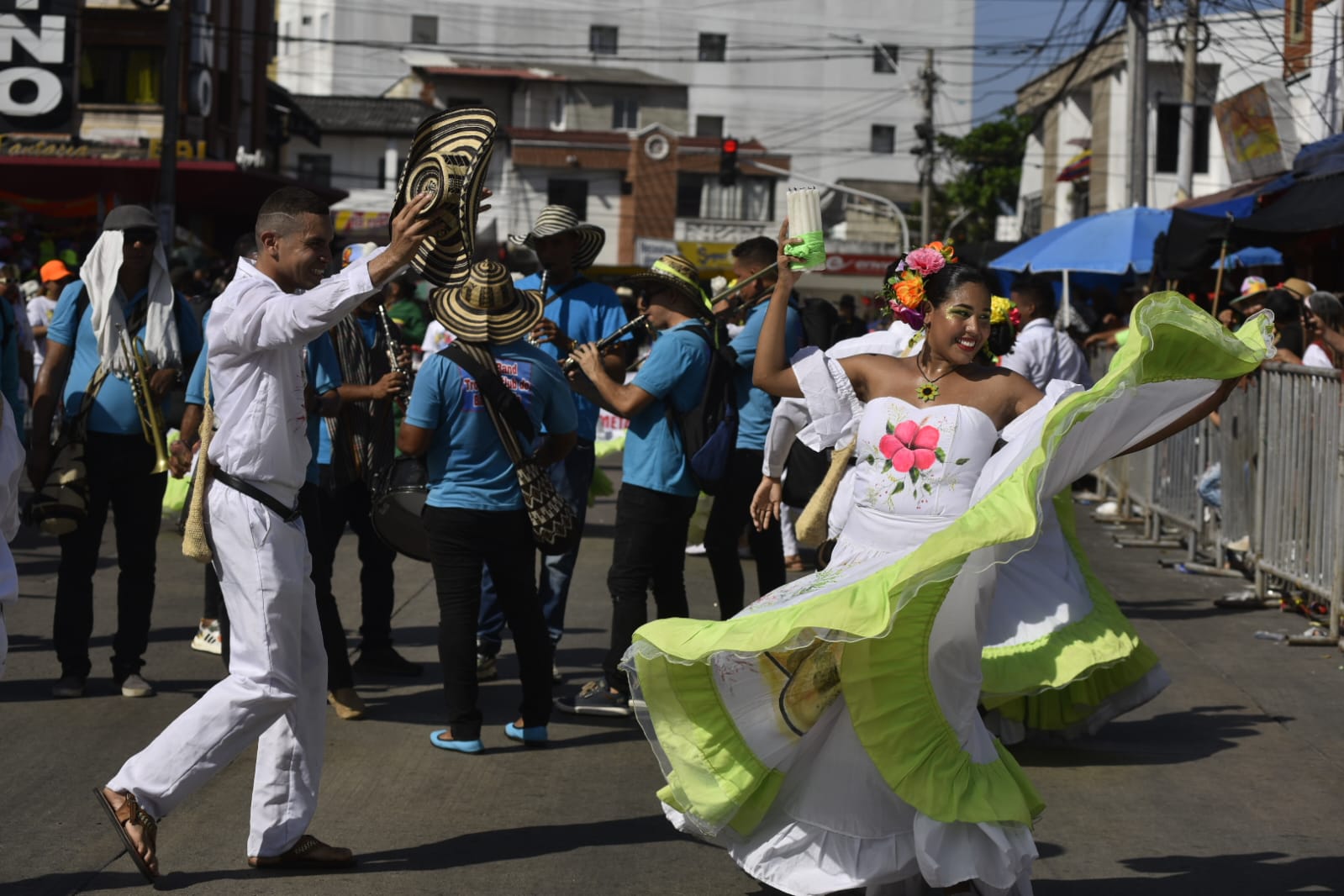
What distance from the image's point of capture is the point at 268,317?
16.1 feet

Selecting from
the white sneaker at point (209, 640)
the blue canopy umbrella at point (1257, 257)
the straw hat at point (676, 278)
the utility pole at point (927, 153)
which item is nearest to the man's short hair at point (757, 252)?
the straw hat at point (676, 278)

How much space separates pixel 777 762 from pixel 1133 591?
7.56 m

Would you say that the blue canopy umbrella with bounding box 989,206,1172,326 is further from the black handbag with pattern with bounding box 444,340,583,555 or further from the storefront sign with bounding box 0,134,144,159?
the storefront sign with bounding box 0,134,144,159

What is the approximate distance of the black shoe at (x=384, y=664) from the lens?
8.34 meters

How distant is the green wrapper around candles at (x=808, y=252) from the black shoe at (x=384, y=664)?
3.82 meters

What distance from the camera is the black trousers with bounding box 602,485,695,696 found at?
7211mm

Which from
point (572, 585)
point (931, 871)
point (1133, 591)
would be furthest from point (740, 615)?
point (1133, 591)

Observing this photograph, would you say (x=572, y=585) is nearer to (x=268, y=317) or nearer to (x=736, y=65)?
(x=268, y=317)

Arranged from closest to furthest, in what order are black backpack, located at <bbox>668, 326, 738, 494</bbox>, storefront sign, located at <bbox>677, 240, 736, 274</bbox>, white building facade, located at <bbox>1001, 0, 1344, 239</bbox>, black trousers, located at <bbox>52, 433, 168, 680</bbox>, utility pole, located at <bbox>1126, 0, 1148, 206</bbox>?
black backpack, located at <bbox>668, 326, 738, 494</bbox> → black trousers, located at <bbox>52, 433, 168, 680</bbox> → utility pole, located at <bbox>1126, 0, 1148, 206</bbox> → white building facade, located at <bbox>1001, 0, 1344, 239</bbox> → storefront sign, located at <bbox>677, 240, 736, 274</bbox>

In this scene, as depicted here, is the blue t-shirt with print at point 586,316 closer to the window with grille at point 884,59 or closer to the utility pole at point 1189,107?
the utility pole at point 1189,107

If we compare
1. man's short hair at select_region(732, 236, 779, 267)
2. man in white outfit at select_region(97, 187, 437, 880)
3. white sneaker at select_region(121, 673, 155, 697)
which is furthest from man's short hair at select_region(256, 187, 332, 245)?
man's short hair at select_region(732, 236, 779, 267)

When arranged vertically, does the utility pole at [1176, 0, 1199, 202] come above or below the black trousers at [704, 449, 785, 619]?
above

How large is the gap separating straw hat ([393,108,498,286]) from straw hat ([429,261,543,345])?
64.8 inches

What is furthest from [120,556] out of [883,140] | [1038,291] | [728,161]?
[883,140]
